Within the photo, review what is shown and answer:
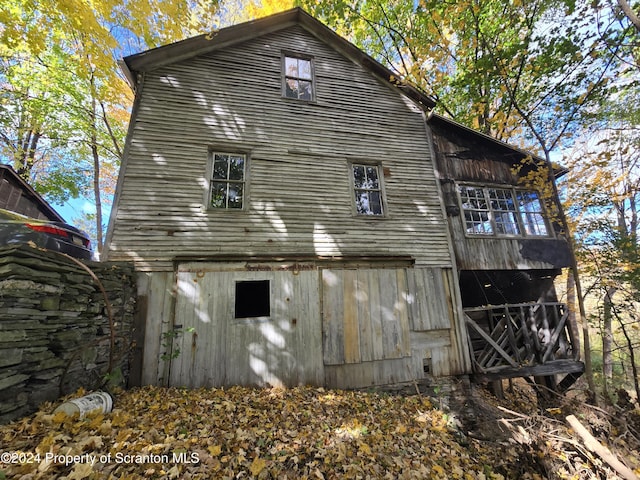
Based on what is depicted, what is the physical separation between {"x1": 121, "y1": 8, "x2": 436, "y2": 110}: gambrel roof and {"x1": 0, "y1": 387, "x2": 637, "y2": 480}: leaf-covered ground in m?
7.78

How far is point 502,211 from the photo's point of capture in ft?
27.6

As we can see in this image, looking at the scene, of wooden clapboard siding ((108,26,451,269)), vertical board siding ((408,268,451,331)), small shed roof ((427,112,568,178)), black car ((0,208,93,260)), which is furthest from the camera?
small shed roof ((427,112,568,178))

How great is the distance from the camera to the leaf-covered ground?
2.51 metres

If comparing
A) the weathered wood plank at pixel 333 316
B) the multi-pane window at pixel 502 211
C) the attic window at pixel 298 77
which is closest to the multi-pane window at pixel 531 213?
the multi-pane window at pixel 502 211

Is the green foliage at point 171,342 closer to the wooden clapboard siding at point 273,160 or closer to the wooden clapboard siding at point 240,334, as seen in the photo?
the wooden clapboard siding at point 240,334

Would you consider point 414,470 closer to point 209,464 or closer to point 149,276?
point 209,464

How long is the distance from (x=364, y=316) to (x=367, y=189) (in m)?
3.65

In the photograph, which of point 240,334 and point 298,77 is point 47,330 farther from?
point 298,77

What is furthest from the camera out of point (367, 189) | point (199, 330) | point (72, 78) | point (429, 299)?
point (72, 78)

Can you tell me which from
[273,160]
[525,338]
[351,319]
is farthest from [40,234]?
[525,338]

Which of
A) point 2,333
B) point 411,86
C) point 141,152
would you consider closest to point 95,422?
point 2,333

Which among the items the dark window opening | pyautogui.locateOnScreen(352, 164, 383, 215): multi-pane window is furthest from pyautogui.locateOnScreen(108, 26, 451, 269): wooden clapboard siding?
the dark window opening

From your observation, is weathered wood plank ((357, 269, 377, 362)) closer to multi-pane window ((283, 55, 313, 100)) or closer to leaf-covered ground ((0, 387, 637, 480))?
leaf-covered ground ((0, 387, 637, 480))

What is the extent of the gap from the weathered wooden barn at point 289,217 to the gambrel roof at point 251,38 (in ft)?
0.15
